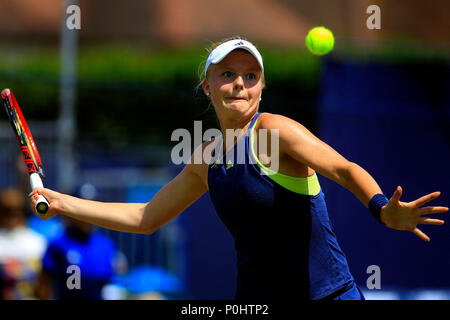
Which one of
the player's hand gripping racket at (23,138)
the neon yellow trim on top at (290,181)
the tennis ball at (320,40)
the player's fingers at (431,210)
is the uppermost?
the tennis ball at (320,40)

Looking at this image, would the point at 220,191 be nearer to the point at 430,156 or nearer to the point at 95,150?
the point at 430,156

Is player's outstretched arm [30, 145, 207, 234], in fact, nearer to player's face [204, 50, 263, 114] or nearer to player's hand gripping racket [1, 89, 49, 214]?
player's hand gripping racket [1, 89, 49, 214]

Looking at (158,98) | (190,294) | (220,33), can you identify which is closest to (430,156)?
(190,294)

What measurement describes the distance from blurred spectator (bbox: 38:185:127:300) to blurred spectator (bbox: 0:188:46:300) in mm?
485

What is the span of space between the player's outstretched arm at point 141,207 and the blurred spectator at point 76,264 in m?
2.40

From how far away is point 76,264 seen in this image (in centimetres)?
600

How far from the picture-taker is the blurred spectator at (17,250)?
6.41 metres

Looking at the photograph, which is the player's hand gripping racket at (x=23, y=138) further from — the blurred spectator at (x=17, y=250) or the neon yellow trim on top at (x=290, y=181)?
the blurred spectator at (x=17, y=250)

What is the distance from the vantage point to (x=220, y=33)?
1734cm

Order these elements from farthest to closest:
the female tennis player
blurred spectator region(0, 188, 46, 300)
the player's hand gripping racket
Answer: blurred spectator region(0, 188, 46, 300), the player's hand gripping racket, the female tennis player

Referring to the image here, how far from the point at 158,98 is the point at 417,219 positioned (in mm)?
12573

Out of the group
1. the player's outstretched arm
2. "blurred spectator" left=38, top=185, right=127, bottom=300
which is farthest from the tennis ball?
"blurred spectator" left=38, top=185, right=127, bottom=300

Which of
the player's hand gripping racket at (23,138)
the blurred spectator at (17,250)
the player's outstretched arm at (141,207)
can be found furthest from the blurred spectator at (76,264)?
the player's outstretched arm at (141,207)

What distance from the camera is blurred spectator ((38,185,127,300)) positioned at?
593 cm
